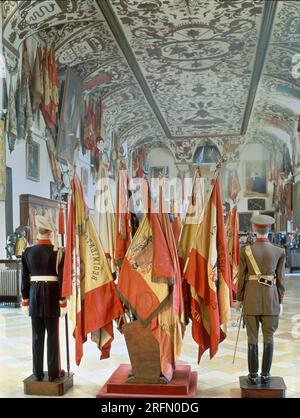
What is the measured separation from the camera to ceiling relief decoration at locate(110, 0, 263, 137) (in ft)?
37.2

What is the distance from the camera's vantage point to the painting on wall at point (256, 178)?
2461cm

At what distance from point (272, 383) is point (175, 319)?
3.36ft

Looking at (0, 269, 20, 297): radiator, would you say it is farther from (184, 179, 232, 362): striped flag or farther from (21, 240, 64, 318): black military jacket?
(184, 179, 232, 362): striped flag

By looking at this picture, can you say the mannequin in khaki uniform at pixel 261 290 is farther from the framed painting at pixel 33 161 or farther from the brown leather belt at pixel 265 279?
the framed painting at pixel 33 161

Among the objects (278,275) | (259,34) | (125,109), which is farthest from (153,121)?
(278,275)

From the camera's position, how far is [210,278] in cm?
444

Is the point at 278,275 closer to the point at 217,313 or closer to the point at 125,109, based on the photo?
the point at 217,313

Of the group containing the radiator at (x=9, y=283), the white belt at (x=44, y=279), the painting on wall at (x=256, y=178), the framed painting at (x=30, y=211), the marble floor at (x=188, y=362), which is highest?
the painting on wall at (x=256, y=178)

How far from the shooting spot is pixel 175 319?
169 inches

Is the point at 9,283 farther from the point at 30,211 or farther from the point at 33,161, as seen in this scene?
the point at 33,161

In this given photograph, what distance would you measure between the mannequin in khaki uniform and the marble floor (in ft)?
1.34

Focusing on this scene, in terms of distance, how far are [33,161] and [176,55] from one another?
5387mm

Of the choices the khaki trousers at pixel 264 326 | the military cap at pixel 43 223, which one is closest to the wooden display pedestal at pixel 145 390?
the khaki trousers at pixel 264 326

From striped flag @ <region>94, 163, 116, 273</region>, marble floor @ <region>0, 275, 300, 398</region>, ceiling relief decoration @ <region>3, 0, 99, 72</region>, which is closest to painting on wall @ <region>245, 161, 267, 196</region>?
ceiling relief decoration @ <region>3, 0, 99, 72</region>
